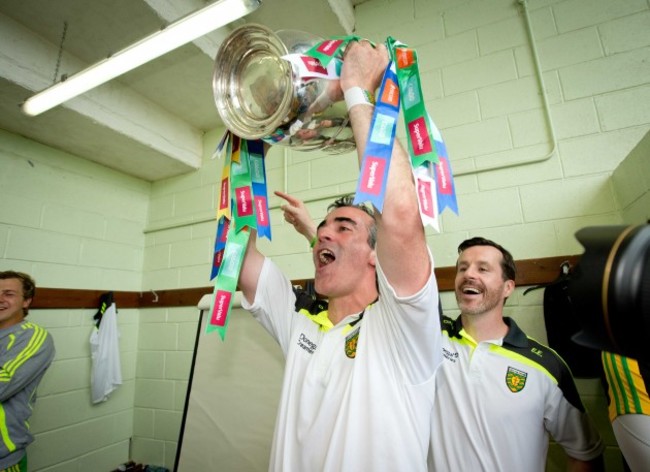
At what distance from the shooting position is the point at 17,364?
1.81 m

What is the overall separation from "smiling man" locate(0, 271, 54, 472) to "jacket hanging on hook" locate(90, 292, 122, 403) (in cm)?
61

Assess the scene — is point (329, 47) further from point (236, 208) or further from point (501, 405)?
point (501, 405)

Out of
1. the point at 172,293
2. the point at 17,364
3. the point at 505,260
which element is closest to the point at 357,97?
the point at 505,260

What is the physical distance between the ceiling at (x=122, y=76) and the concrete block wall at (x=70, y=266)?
0.22 m

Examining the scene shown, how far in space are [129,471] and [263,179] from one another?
2762mm

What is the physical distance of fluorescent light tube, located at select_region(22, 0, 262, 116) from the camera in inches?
56.3

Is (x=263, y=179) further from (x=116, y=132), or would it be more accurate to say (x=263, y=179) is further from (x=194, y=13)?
(x=116, y=132)

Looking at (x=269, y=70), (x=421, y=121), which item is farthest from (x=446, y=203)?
(x=269, y=70)

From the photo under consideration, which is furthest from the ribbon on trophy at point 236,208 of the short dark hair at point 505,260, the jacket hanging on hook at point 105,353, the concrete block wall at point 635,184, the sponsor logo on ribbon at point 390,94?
the jacket hanging on hook at point 105,353

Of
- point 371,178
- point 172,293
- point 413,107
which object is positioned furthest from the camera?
point 172,293

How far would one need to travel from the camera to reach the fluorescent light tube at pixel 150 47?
1.43 meters

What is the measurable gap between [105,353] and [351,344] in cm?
247

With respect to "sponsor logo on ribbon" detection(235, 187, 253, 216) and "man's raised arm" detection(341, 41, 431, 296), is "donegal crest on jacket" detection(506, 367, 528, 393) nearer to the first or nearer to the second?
"man's raised arm" detection(341, 41, 431, 296)

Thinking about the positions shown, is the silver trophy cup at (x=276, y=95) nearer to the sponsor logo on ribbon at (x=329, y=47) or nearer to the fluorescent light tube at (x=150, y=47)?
the sponsor logo on ribbon at (x=329, y=47)
